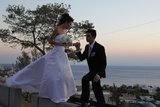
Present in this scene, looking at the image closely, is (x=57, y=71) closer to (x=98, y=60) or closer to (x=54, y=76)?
(x=54, y=76)

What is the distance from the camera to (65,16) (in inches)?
314

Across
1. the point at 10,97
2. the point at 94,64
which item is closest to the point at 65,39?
the point at 94,64

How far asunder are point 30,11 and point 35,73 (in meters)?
27.9

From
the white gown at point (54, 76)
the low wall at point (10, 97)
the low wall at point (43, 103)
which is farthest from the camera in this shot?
the low wall at point (10, 97)

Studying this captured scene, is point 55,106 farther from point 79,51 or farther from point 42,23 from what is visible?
point 42,23

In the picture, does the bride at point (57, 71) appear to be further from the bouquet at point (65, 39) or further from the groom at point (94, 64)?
the groom at point (94, 64)

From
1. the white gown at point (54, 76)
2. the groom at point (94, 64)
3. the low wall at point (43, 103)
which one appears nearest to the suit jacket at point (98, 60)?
the groom at point (94, 64)

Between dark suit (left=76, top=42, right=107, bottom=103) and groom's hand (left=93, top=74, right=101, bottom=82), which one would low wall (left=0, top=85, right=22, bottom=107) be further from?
groom's hand (left=93, top=74, right=101, bottom=82)

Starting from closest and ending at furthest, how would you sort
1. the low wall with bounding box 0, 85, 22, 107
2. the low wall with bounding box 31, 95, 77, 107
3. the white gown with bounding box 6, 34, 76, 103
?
the low wall with bounding box 31, 95, 77, 107, the white gown with bounding box 6, 34, 76, 103, the low wall with bounding box 0, 85, 22, 107

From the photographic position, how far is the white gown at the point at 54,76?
7.86 m

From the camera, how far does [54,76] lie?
7.88 metres

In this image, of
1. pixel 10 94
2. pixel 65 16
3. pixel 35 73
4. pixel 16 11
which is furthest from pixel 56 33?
pixel 16 11

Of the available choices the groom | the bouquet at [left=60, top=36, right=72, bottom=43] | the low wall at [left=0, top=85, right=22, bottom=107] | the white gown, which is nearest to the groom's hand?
the groom

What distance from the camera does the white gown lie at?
7.86 m
